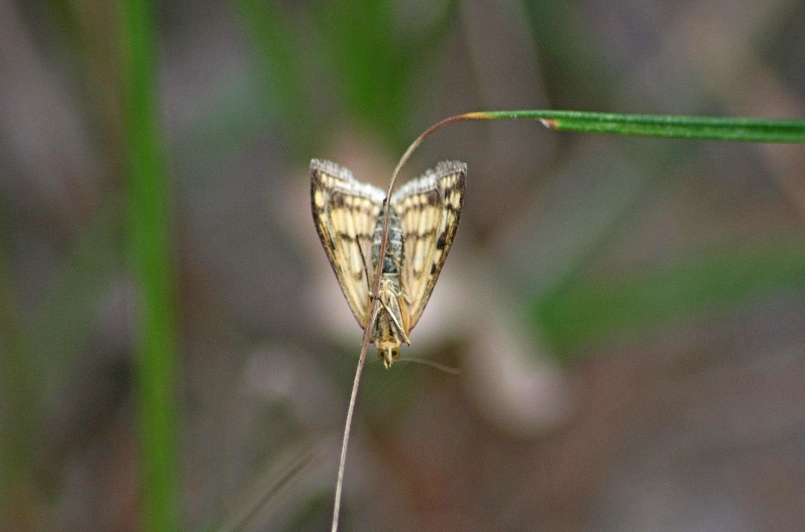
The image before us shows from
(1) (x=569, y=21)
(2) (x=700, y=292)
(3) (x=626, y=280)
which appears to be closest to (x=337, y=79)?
(1) (x=569, y=21)

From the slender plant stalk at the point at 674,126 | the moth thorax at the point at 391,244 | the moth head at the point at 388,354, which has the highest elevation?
the slender plant stalk at the point at 674,126

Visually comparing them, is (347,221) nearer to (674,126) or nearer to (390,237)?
(390,237)

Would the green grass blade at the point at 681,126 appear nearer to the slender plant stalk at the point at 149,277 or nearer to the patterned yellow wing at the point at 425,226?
the patterned yellow wing at the point at 425,226

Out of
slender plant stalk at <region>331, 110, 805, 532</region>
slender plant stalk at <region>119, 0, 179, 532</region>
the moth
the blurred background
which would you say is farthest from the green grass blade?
the blurred background

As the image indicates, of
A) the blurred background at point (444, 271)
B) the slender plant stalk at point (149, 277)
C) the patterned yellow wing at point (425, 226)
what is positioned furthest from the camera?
the blurred background at point (444, 271)

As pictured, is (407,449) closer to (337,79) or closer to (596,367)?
(596,367)

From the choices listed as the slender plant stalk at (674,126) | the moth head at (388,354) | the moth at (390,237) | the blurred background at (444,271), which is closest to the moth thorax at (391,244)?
the moth at (390,237)
